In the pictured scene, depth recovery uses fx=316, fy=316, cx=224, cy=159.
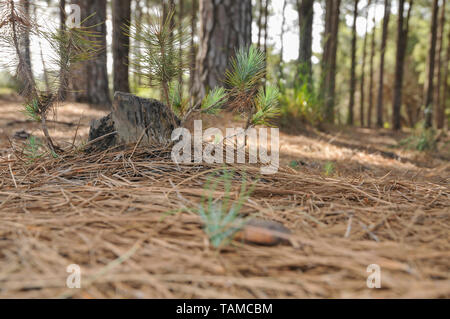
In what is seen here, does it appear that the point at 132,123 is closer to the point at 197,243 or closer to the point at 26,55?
the point at 26,55

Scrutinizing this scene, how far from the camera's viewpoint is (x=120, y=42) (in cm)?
405

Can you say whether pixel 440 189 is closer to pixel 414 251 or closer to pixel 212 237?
pixel 414 251

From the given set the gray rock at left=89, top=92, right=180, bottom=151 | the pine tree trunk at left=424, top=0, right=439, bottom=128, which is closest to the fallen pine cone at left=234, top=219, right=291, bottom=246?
the gray rock at left=89, top=92, right=180, bottom=151

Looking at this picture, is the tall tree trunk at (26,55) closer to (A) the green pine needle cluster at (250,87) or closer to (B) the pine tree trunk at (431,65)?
(A) the green pine needle cluster at (250,87)

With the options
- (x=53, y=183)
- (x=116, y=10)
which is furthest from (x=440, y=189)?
(x=116, y=10)

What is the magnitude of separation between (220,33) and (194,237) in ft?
9.58

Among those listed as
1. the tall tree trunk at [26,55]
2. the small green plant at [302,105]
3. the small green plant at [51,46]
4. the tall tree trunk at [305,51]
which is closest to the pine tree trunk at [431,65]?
the tall tree trunk at [305,51]

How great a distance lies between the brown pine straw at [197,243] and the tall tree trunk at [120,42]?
10.4 feet

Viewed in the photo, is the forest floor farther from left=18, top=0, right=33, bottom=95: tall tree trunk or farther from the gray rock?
left=18, top=0, right=33, bottom=95: tall tree trunk

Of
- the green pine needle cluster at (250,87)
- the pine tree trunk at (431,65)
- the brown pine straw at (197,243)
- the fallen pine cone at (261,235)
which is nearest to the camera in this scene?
the brown pine straw at (197,243)

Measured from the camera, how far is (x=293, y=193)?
1.21 metres

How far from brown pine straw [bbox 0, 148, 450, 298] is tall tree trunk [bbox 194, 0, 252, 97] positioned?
92.5 inches

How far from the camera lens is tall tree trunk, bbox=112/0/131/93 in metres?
3.91

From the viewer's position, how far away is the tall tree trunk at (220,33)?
3299 mm
